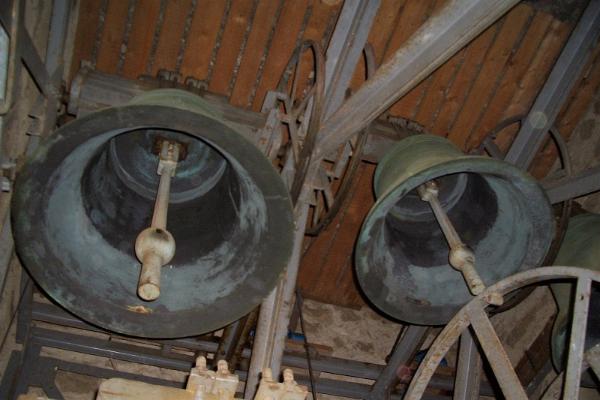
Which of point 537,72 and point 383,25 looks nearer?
point 383,25

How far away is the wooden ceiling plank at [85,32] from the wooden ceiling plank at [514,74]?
2341 millimetres

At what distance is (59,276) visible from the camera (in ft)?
5.64

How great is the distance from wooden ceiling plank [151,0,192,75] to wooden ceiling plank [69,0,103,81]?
Result: 1.12 ft

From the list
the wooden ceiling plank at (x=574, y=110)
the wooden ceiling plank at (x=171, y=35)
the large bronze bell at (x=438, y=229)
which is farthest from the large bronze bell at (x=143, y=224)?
the wooden ceiling plank at (x=574, y=110)

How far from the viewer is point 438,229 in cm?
230

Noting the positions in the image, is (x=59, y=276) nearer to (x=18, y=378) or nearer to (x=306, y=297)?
(x=18, y=378)

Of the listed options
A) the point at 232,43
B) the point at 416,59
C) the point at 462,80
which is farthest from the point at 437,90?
the point at 416,59

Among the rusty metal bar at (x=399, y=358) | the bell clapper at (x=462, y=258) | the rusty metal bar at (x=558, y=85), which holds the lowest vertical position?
the bell clapper at (x=462, y=258)

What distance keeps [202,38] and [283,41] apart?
0.45 metres

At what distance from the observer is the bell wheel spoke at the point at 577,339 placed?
1447 millimetres

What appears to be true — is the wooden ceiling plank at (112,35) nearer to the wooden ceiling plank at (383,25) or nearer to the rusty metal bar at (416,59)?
the wooden ceiling plank at (383,25)

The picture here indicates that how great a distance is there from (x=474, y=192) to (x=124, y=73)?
202 cm

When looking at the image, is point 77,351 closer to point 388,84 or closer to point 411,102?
point 388,84

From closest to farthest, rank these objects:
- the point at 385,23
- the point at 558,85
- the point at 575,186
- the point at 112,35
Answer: the point at 575,186
the point at 558,85
the point at 112,35
the point at 385,23
